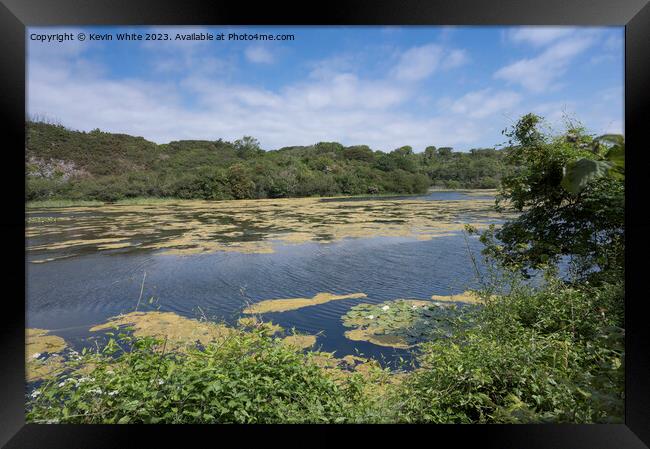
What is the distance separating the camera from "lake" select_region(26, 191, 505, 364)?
139 inches

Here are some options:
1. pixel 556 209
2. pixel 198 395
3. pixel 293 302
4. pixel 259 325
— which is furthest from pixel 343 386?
pixel 556 209

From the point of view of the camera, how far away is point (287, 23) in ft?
4.68

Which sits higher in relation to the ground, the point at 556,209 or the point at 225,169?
the point at 225,169

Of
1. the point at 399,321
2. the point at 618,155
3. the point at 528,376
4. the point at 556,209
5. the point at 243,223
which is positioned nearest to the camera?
the point at 618,155

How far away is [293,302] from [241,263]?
171 centimetres

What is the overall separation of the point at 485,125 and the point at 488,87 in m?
0.51

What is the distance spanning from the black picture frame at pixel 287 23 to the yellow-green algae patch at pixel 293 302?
2107 millimetres

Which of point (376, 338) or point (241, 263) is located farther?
point (241, 263)

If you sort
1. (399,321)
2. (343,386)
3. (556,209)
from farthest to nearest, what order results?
(399,321)
(556,209)
(343,386)

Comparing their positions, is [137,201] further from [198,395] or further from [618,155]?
[618,155]

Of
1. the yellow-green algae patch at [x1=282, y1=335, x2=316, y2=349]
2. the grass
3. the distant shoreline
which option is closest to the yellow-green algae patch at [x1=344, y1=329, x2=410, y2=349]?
the yellow-green algae patch at [x1=282, y1=335, x2=316, y2=349]

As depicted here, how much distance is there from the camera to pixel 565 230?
9.47 ft

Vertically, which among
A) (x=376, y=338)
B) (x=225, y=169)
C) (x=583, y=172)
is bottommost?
(x=376, y=338)
